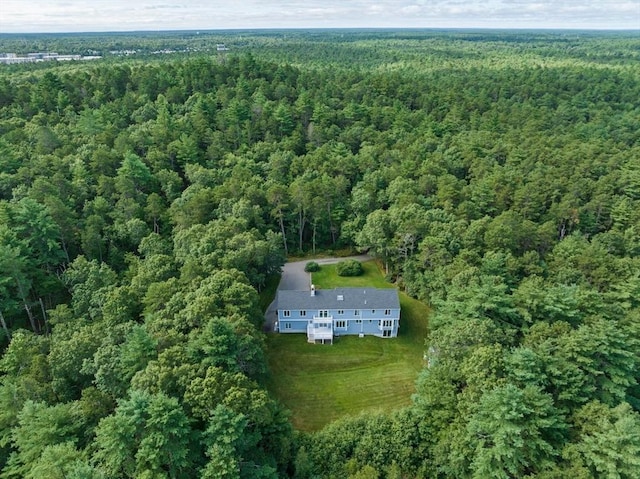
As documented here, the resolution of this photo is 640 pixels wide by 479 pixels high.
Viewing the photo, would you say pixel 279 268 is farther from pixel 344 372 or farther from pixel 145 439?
pixel 145 439

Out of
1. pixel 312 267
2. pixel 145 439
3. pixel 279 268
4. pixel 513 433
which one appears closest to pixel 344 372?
pixel 279 268

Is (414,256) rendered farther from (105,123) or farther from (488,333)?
(105,123)

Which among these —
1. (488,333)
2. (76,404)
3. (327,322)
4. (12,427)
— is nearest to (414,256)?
(327,322)

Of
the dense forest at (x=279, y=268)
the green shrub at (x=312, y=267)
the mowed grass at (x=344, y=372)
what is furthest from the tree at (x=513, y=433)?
the green shrub at (x=312, y=267)

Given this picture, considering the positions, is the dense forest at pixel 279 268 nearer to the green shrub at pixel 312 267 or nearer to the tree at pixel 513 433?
the tree at pixel 513 433

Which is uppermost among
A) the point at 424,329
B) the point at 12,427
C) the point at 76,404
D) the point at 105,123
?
the point at 105,123

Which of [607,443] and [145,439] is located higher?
[145,439]
